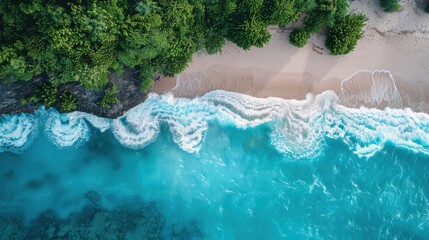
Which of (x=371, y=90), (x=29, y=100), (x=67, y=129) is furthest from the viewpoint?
(x=371, y=90)

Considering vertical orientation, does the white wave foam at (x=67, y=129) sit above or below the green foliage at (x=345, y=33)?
below

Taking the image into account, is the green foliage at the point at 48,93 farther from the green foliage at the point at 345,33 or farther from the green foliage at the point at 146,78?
the green foliage at the point at 345,33

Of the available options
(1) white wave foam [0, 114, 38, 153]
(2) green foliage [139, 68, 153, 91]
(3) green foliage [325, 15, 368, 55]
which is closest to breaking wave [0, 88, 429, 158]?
(1) white wave foam [0, 114, 38, 153]

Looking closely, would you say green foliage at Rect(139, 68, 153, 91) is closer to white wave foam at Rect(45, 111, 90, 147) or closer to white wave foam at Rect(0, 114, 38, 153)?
white wave foam at Rect(45, 111, 90, 147)

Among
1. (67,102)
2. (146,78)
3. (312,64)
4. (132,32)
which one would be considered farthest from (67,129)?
(312,64)

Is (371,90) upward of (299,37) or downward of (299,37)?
downward

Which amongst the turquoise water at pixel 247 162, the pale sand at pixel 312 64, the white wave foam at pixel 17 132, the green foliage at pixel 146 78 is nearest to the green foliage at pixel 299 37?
the pale sand at pixel 312 64

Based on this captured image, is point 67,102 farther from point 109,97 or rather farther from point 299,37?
point 299,37
